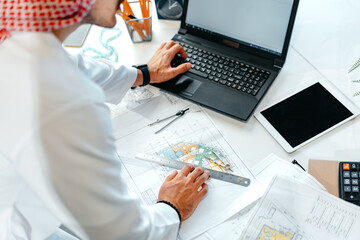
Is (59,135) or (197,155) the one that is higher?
(59,135)

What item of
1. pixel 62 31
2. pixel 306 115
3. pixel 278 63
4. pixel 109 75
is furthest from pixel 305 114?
pixel 62 31

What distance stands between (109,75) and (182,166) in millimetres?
337

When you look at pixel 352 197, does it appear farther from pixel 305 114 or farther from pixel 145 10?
pixel 145 10

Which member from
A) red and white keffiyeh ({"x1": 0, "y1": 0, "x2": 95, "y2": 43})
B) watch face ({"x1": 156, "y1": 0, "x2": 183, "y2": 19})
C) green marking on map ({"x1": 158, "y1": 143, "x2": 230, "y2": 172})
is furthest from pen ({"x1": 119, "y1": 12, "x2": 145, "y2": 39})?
red and white keffiyeh ({"x1": 0, "y1": 0, "x2": 95, "y2": 43})

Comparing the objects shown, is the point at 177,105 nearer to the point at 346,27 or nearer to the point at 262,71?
the point at 262,71

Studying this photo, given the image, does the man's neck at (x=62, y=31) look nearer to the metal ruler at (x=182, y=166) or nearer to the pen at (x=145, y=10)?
the metal ruler at (x=182, y=166)

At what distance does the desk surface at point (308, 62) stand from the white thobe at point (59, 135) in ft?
1.48

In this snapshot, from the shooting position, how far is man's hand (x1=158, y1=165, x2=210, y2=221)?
2.98 feet

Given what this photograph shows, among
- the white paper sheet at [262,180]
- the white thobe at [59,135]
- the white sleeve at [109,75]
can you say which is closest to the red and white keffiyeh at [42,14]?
the white thobe at [59,135]

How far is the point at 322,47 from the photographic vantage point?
3.93ft

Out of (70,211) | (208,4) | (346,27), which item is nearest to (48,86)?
(70,211)

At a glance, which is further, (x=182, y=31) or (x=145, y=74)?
(x=182, y=31)

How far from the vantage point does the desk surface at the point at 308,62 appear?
995 mm

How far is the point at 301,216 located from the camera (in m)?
0.88
